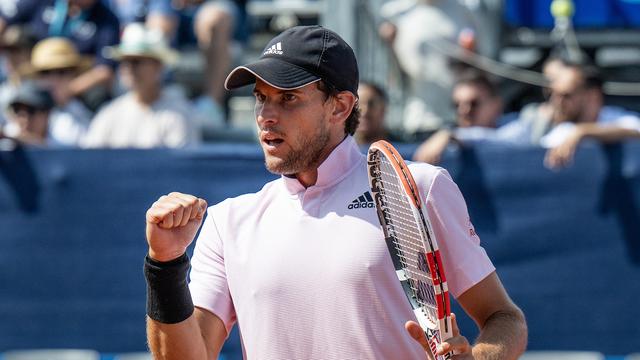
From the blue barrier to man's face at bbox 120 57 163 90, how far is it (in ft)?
3.10

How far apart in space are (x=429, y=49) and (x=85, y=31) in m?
2.80

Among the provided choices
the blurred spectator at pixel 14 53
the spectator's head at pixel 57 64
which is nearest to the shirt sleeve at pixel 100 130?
the spectator's head at pixel 57 64

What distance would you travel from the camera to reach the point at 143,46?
8141 mm

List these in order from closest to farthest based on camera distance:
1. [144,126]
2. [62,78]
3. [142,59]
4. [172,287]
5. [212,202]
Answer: [172,287] → [212,202] → [144,126] → [142,59] → [62,78]

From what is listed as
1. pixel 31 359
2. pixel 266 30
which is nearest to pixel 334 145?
pixel 31 359

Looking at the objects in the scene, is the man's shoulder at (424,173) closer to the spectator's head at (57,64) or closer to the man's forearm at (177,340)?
the man's forearm at (177,340)

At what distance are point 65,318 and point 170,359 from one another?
13.5ft

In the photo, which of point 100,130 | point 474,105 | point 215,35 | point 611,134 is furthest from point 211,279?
point 215,35

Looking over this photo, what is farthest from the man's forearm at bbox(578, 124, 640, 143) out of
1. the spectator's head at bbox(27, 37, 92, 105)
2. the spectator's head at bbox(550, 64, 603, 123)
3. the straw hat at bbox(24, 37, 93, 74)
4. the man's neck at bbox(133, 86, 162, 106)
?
the straw hat at bbox(24, 37, 93, 74)

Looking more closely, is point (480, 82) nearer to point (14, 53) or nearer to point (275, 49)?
point (14, 53)

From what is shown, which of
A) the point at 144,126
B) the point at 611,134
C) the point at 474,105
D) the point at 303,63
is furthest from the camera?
the point at 144,126

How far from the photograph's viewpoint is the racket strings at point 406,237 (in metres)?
3.07

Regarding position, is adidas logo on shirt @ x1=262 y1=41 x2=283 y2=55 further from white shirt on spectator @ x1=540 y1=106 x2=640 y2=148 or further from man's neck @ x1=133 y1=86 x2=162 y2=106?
man's neck @ x1=133 y1=86 x2=162 y2=106

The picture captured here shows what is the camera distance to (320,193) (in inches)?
134
